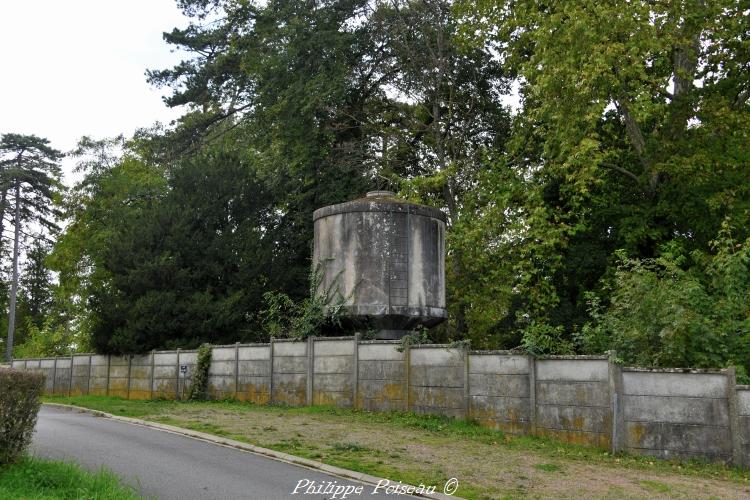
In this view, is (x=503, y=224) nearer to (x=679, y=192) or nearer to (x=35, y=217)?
(x=679, y=192)

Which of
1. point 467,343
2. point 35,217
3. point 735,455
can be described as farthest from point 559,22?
point 35,217

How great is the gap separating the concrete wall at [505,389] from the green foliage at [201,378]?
10.6 inches

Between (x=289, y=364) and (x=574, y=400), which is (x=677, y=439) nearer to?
(x=574, y=400)

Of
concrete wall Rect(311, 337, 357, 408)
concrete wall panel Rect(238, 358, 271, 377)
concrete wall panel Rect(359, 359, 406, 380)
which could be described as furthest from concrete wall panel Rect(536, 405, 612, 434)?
concrete wall panel Rect(238, 358, 271, 377)

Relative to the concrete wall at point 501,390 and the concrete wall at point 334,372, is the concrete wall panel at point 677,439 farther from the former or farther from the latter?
the concrete wall at point 334,372

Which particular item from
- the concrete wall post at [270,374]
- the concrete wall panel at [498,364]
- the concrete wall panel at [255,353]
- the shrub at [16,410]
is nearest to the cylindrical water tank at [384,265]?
the concrete wall post at [270,374]

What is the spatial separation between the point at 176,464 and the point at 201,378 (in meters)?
12.4

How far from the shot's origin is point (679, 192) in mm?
23984

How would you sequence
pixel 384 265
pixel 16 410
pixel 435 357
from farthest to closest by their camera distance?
pixel 384 265 → pixel 435 357 → pixel 16 410

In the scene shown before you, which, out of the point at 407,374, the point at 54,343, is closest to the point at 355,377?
the point at 407,374

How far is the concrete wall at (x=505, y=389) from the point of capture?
1240 centimetres

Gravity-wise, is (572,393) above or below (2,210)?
below

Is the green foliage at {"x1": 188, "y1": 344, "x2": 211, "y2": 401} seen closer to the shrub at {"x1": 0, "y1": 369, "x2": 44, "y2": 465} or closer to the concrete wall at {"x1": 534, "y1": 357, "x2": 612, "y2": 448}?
the concrete wall at {"x1": 534, "y1": 357, "x2": 612, "y2": 448}

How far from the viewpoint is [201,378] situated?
2334cm
